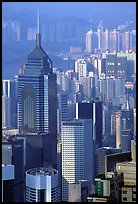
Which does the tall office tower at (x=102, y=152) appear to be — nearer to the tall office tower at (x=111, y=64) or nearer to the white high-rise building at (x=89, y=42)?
the tall office tower at (x=111, y=64)

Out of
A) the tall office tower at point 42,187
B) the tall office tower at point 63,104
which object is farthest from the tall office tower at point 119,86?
the tall office tower at point 42,187

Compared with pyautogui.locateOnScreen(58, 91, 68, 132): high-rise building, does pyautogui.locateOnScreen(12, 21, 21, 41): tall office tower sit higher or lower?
higher

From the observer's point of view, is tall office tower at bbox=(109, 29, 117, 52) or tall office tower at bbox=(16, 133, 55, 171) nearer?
tall office tower at bbox=(16, 133, 55, 171)

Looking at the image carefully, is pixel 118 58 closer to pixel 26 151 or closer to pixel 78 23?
pixel 78 23

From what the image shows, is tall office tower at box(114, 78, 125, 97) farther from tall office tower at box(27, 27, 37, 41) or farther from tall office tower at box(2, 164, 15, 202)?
tall office tower at box(2, 164, 15, 202)

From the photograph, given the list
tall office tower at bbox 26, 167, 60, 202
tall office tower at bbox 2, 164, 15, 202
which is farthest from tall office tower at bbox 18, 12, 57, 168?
tall office tower at bbox 2, 164, 15, 202

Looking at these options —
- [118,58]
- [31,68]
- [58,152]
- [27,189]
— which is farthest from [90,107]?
[27,189]
